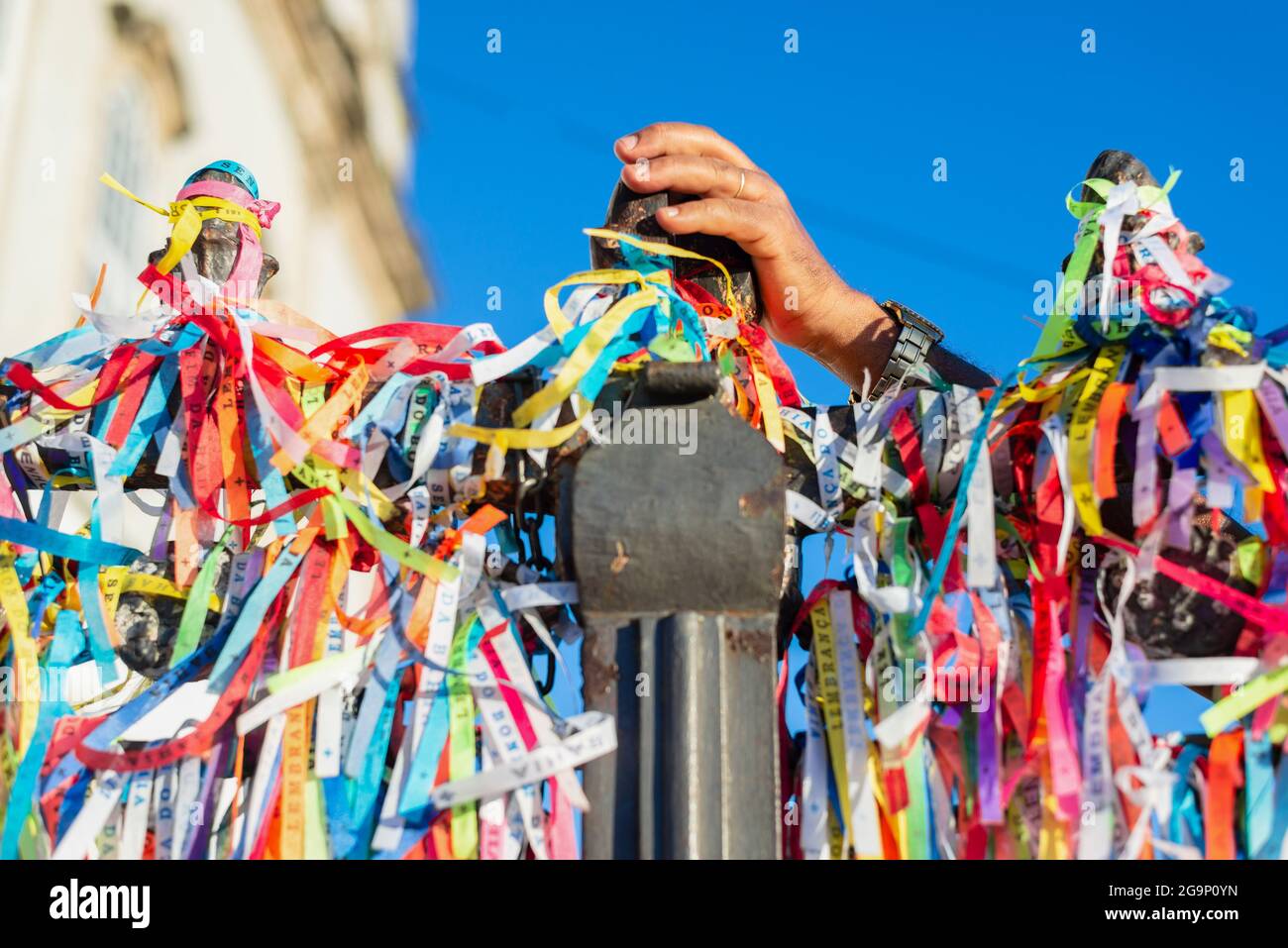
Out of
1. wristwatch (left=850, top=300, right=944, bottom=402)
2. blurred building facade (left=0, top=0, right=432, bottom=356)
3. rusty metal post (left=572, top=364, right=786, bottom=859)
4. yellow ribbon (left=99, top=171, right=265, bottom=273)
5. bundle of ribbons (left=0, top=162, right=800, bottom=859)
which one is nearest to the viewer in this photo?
rusty metal post (left=572, top=364, right=786, bottom=859)

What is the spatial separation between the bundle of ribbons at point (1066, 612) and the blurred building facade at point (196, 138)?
1.95 meters

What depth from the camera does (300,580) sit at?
176 cm

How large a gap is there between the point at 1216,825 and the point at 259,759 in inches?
41.6

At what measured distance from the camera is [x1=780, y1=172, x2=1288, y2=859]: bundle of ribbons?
1.59m

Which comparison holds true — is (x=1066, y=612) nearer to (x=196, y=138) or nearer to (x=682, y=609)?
(x=682, y=609)

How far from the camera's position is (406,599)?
5.69 feet

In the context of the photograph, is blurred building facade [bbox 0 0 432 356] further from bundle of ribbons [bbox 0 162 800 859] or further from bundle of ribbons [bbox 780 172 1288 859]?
bundle of ribbons [bbox 780 172 1288 859]

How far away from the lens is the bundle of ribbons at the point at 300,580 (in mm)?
1643

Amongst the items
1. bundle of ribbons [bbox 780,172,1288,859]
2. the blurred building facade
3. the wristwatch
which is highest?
the blurred building facade

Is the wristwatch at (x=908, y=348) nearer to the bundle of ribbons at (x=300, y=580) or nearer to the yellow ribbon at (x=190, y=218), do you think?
the bundle of ribbons at (x=300, y=580)

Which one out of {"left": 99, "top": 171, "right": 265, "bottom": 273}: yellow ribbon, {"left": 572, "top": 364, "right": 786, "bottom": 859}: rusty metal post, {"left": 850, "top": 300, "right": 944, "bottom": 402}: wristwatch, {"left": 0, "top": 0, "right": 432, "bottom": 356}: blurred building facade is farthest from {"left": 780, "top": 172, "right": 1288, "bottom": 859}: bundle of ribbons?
{"left": 0, "top": 0, "right": 432, "bottom": 356}: blurred building facade

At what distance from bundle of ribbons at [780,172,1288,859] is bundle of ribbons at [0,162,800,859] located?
0.24 m

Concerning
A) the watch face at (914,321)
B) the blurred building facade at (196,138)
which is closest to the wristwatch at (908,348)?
the watch face at (914,321)
